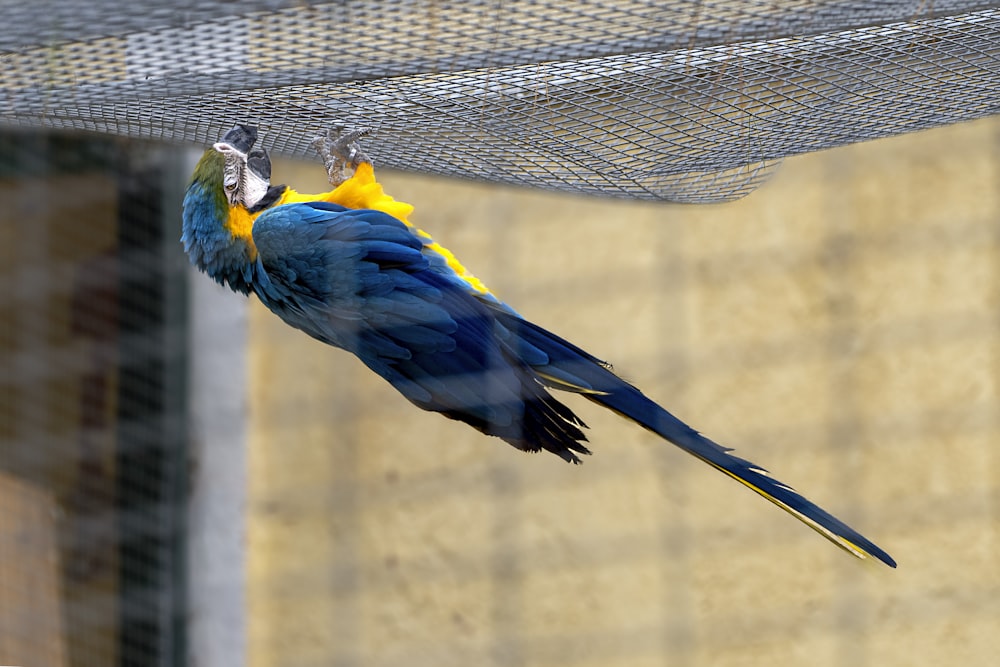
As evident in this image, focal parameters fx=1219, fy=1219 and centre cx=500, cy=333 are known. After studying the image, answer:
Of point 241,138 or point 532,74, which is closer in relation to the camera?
point 532,74

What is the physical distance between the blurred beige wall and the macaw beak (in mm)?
705

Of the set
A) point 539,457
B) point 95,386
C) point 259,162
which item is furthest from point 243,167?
point 95,386

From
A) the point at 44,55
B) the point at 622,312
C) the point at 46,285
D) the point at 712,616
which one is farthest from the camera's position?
the point at 46,285

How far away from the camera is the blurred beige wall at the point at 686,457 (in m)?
1.93

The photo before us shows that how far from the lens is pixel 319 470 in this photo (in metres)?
2.38

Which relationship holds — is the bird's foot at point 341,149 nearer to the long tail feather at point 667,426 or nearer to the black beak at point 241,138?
the black beak at point 241,138

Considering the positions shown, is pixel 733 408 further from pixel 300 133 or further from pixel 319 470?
pixel 300 133

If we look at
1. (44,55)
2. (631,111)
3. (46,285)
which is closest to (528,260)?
(46,285)

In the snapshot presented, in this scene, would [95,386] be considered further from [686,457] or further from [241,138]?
[241,138]

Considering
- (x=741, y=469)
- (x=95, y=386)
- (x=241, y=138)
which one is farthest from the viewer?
(x=95, y=386)

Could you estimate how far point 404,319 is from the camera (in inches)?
49.1

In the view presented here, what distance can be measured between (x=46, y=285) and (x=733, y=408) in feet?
4.35

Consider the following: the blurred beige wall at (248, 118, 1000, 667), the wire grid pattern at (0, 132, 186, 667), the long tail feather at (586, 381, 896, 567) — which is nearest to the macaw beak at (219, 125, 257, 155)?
→ the long tail feather at (586, 381, 896, 567)

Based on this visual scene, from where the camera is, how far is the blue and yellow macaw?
1.22m
